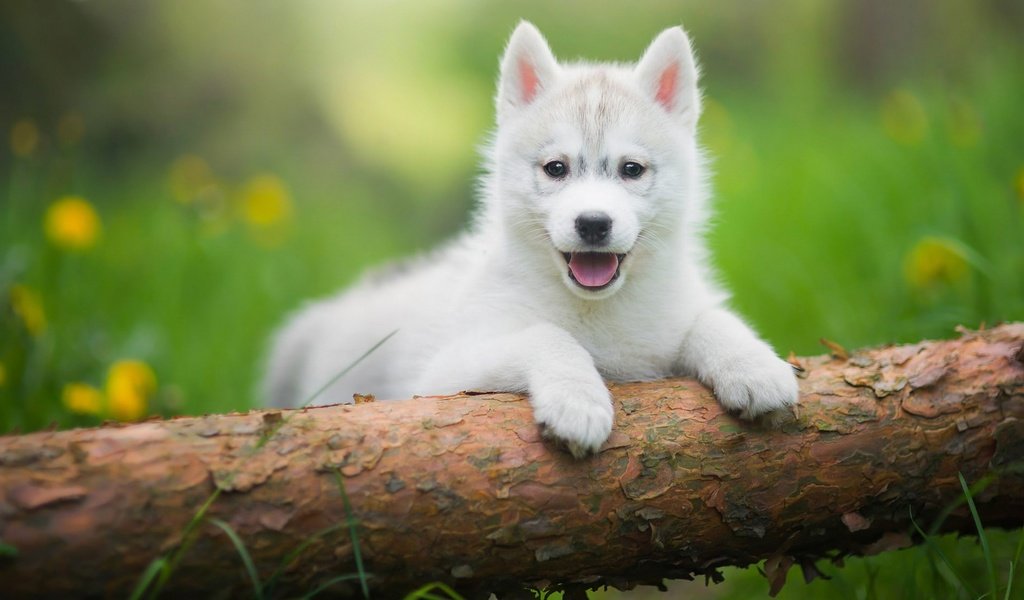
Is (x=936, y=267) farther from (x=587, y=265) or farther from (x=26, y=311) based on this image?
(x=26, y=311)

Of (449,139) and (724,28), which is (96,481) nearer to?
(449,139)

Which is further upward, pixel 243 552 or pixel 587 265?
pixel 587 265

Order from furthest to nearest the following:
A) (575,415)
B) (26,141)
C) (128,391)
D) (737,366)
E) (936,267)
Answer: (26,141) → (936,267) → (128,391) → (737,366) → (575,415)

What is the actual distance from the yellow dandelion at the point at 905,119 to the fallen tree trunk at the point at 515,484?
129 inches

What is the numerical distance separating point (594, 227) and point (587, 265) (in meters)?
0.20

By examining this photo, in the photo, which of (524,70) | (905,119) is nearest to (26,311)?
(524,70)

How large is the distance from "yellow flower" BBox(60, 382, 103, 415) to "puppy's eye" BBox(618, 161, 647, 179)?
7.24 ft

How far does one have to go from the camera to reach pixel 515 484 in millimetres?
2055

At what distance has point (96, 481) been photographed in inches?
71.0

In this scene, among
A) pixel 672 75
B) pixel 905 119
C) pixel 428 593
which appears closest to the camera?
pixel 428 593

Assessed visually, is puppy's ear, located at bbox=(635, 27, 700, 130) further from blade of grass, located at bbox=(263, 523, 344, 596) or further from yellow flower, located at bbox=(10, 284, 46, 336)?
yellow flower, located at bbox=(10, 284, 46, 336)

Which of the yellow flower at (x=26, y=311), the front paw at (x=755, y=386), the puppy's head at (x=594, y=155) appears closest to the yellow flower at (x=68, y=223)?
the yellow flower at (x=26, y=311)

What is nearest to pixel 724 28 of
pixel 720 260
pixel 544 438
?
pixel 720 260

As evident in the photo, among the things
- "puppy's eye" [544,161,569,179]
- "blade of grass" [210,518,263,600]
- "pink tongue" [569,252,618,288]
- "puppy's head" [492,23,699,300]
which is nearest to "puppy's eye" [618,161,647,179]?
"puppy's head" [492,23,699,300]
